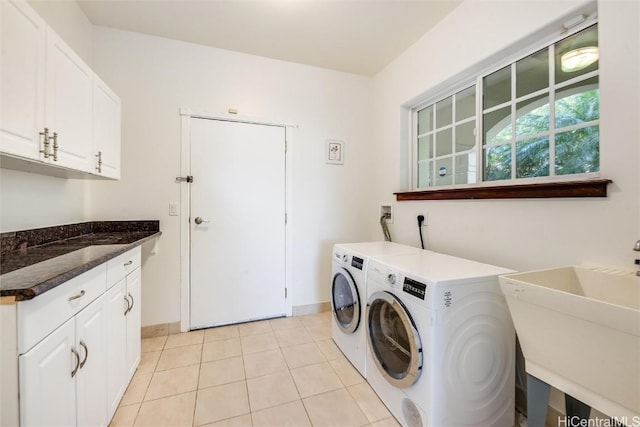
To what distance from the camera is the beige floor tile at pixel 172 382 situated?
63.2 inches

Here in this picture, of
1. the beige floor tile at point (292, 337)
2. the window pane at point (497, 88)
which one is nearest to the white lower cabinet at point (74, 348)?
the beige floor tile at point (292, 337)

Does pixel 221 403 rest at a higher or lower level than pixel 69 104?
lower

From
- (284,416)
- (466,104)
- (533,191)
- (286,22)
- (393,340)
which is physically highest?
(286,22)

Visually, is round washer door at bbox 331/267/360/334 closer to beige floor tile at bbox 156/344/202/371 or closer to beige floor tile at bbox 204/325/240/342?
beige floor tile at bbox 204/325/240/342

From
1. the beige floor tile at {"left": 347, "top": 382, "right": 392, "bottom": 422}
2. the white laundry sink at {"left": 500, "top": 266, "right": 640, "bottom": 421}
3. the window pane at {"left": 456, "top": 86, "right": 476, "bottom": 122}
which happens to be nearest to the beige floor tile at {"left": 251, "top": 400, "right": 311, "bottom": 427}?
the beige floor tile at {"left": 347, "top": 382, "right": 392, "bottom": 422}

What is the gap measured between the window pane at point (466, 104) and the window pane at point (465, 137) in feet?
0.23

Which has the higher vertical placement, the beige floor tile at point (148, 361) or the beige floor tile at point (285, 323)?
the beige floor tile at point (285, 323)

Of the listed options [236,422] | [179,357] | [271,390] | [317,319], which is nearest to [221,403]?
[236,422]

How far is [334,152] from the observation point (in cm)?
287

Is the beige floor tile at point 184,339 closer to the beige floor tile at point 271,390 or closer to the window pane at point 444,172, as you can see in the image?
the beige floor tile at point 271,390

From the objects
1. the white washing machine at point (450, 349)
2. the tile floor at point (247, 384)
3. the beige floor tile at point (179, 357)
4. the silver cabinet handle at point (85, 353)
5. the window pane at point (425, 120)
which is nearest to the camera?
the silver cabinet handle at point (85, 353)

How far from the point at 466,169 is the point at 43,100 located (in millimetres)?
2507

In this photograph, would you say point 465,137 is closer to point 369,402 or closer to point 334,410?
point 369,402

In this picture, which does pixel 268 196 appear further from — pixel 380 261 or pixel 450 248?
pixel 450 248
